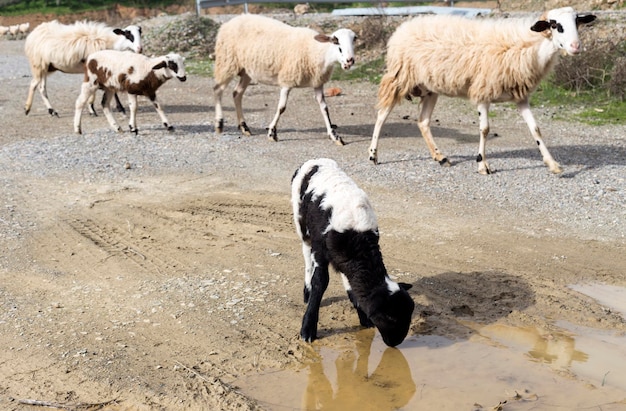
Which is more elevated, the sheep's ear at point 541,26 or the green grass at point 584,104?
the sheep's ear at point 541,26

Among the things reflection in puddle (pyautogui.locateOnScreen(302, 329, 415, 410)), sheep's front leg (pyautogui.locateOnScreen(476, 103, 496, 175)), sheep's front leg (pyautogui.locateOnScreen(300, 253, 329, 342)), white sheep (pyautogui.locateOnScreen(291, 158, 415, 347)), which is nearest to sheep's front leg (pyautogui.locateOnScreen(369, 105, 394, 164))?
sheep's front leg (pyautogui.locateOnScreen(476, 103, 496, 175))

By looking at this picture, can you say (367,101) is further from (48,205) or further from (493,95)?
(48,205)

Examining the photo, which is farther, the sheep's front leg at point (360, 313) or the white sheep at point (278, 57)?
the white sheep at point (278, 57)

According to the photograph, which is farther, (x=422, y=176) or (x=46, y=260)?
(x=422, y=176)

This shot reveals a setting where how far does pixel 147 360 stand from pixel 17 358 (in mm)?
960

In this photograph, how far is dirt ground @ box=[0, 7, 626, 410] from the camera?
5.70 m

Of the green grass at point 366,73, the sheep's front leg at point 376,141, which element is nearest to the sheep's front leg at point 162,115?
the sheep's front leg at point 376,141

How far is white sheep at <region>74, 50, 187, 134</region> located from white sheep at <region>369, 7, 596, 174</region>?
390cm

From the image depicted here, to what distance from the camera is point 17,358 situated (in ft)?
19.2

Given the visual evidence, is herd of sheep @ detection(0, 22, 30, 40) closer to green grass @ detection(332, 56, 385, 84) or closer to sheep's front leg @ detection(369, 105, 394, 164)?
green grass @ detection(332, 56, 385, 84)

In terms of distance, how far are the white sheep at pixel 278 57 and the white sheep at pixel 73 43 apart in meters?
2.47

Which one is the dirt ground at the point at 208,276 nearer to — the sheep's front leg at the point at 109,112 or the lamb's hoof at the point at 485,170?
the lamb's hoof at the point at 485,170

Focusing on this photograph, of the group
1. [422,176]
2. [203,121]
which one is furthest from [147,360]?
[203,121]

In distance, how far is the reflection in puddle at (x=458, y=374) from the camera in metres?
5.36
